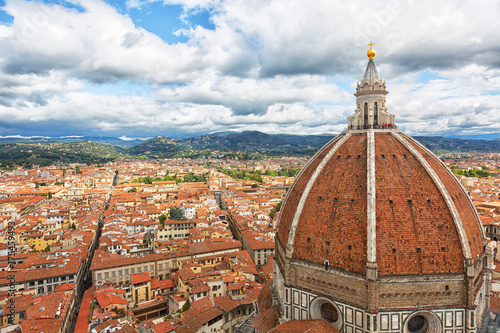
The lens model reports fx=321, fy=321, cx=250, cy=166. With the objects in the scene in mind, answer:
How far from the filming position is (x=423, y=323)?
1562cm

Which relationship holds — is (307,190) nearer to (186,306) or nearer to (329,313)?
(329,313)

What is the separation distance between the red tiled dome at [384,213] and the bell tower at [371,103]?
0.87 metres

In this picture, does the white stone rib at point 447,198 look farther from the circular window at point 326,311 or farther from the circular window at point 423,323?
the circular window at point 326,311

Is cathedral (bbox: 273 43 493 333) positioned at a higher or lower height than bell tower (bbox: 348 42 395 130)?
lower

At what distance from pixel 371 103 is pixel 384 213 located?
24.3 feet

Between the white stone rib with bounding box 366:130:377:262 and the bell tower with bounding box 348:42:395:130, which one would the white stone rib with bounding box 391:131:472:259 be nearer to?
the bell tower with bounding box 348:42:395:130

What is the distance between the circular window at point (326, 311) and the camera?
16.1 m

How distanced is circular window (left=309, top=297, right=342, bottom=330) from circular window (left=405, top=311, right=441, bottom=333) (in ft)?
10.4

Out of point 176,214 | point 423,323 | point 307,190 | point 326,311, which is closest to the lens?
Answer: point 423,323

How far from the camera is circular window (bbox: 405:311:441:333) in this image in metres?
15.1

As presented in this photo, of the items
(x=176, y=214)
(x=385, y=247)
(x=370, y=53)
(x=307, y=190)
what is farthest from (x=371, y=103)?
(x=176, y=214)

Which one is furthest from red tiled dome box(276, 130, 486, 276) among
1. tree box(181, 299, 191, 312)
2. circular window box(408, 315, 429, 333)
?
Result: tree box(181, 299, 191, 312)

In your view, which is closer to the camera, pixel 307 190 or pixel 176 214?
pixel 307 190

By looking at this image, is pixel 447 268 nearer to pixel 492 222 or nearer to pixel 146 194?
pixel 492 222
